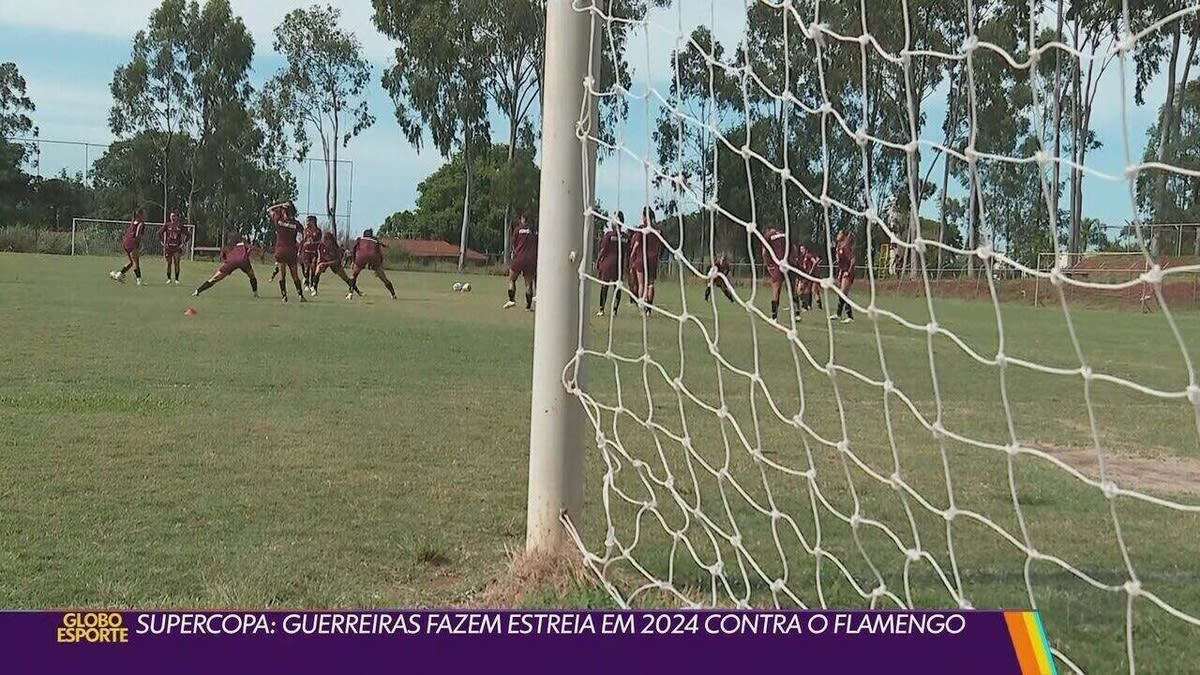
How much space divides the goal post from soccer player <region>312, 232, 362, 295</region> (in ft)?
55.3

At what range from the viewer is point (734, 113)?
12.5 ft

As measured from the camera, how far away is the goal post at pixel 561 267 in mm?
3297

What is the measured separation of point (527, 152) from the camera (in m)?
48.1

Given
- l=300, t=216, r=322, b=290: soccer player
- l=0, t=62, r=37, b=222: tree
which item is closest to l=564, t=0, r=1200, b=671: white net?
l=300, t=216, r=322, b=290: soccer player

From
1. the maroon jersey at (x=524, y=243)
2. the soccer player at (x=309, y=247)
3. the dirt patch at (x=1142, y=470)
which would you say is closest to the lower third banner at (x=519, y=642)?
the dirt patch at (x=1142, y=470)

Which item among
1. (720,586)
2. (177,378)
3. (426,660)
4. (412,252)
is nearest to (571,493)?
(720,586)

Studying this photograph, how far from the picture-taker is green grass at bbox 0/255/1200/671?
10.5ft

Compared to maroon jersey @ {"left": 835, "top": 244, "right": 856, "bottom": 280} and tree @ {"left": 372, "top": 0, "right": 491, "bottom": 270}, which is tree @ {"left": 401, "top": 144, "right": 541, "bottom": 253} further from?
maroon jersey @ {"left": 835, "top": 244, "right": 856, "bottom": 280}

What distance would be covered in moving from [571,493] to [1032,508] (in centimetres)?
214

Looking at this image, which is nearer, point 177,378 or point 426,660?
point 426,660

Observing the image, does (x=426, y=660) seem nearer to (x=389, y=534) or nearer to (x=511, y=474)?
(x=389, y=534)

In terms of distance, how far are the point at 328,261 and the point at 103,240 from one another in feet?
107

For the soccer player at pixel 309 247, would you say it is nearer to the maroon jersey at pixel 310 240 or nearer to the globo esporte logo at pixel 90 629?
the maroon jersey at pixel 310 240

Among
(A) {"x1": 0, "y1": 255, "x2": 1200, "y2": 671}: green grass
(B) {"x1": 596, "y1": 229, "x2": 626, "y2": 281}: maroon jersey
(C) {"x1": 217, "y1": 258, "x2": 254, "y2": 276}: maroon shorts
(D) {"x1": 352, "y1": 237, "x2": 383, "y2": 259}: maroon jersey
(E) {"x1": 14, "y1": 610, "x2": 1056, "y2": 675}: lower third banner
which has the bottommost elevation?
(A) {"x1": 0, "y1": 255, "x2": 1200, "y2": 671}: green grass
